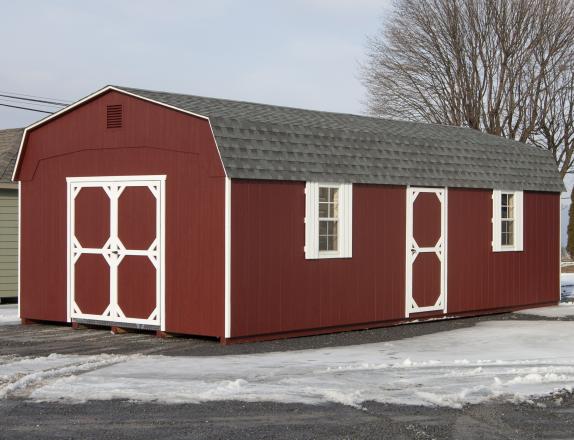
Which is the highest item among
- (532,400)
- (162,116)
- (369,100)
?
(369,100)

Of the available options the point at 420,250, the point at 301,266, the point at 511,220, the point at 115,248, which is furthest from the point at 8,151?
the point at 511,220

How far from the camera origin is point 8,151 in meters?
24.1

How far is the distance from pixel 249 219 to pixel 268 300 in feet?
3.83

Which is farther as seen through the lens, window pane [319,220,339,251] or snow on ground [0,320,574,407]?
window pane [319,220,339,251]

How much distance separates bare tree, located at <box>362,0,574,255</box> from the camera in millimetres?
34438

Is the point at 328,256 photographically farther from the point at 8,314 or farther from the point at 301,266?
the point at 8,314

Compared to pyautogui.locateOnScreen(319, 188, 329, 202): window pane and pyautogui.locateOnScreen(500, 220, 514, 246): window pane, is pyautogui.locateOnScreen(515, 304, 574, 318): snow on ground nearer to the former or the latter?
pyautogui.locateOnScreen(500, 220, 514, 246): window pane

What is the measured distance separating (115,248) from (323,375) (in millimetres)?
5358

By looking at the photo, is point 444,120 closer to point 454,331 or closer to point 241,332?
point 454,331

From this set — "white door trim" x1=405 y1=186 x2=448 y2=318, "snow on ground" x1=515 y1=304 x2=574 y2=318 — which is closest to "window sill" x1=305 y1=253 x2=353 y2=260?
"white door trim" x1=405 y1=186 x2=448 y2=318

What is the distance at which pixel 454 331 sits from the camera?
52.7ft

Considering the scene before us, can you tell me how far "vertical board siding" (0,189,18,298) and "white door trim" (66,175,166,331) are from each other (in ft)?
20.6

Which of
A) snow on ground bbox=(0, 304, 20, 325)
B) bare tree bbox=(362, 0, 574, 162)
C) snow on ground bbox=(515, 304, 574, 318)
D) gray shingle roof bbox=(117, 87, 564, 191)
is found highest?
bare tree bbox=(362, 0, 574, 162)

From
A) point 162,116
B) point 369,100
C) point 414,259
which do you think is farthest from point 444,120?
point 162,116
